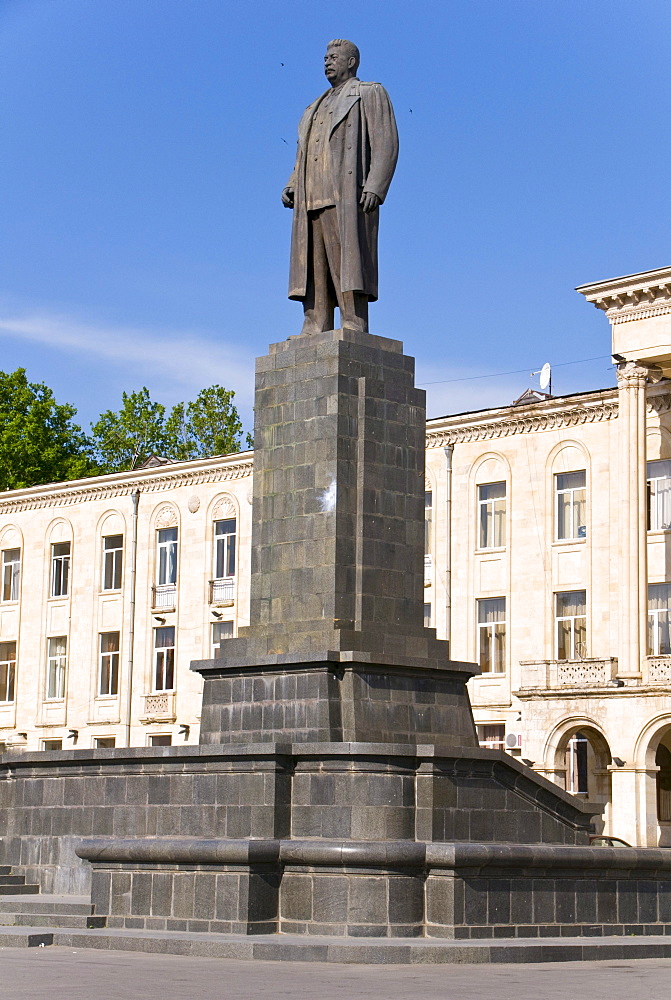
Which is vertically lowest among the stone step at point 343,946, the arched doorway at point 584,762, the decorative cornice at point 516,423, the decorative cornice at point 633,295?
the stone step at point 343,946

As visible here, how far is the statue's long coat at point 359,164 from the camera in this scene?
21.9 m

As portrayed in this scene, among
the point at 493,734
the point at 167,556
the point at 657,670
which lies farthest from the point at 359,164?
the point at 167,556

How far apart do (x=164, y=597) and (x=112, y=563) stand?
288 cm

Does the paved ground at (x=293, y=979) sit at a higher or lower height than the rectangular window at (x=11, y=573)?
lower

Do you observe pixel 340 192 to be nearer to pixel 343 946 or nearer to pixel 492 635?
pixel 343 946

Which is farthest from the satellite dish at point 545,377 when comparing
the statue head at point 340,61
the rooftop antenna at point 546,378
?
the statue head at point 340,61

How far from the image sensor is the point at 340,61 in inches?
884

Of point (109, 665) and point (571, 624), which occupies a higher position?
point (571, 624)

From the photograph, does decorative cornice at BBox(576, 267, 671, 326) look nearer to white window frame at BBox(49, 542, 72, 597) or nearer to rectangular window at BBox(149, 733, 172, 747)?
rectangular window at BBox(149, 733, 172, 747)

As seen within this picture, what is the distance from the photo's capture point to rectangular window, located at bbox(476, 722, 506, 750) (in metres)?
48.6

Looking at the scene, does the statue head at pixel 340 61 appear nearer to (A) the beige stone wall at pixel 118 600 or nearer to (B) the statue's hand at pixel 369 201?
(B) the statue's hand at pixel 369 201

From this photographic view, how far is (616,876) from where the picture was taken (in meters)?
18.9

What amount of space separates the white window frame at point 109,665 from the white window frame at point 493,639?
14.6m

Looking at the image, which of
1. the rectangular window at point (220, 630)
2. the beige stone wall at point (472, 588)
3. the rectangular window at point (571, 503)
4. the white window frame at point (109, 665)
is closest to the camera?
the beige stone wall at point (472, 588)
